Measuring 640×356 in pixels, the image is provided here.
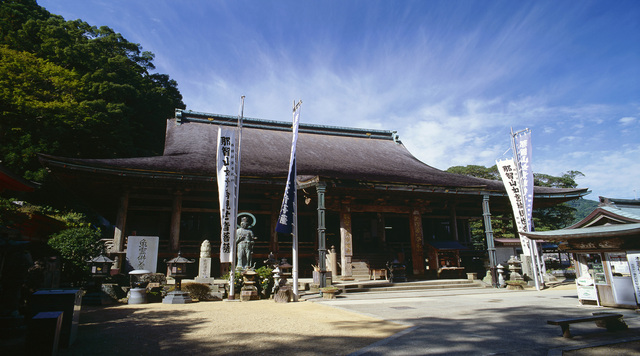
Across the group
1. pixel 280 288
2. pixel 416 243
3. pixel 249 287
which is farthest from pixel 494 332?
pixel 416 243

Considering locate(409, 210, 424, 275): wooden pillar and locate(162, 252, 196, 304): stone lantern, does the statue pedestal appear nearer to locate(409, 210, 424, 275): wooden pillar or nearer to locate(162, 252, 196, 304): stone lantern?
locate(162, 252, 196, 304): stone lantern

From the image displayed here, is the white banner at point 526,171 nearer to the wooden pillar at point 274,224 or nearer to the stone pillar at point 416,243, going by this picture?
the stone pillar at point 416,243

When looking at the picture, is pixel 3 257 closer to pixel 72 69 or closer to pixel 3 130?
pixel 3 130

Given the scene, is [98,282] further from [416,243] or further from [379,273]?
[416,243]

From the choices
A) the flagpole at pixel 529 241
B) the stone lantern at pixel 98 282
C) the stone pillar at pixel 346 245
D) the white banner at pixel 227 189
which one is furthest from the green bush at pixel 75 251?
the flagpole at pixel 529 241

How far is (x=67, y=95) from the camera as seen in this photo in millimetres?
20656

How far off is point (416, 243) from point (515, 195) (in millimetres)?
5012

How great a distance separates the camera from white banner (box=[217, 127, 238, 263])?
10523 mm

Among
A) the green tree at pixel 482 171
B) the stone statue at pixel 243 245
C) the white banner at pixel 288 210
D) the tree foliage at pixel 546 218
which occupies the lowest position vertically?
the stone statue at pixel 243 245

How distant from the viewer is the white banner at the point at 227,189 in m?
10.5

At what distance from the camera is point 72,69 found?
76.3ft

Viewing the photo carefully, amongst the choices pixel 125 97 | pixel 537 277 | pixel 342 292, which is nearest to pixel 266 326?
pixel 342 292

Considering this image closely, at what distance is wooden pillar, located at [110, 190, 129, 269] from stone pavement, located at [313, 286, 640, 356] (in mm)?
9831

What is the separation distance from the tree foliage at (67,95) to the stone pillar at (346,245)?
1594cm
